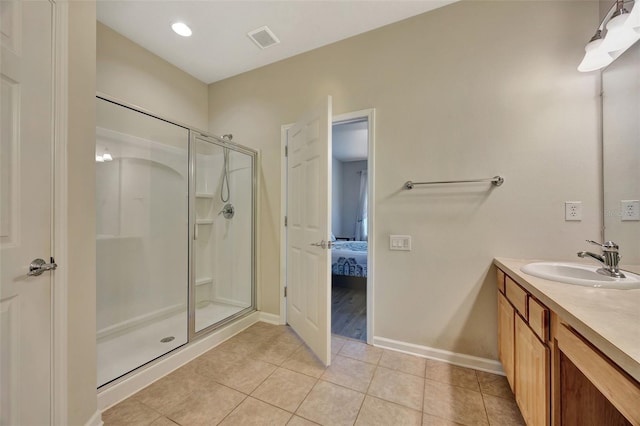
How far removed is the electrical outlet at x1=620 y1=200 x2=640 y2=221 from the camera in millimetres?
1228

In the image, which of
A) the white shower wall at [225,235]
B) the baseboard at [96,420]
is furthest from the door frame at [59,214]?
the white shower wall at [225,235]

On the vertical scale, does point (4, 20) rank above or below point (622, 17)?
below

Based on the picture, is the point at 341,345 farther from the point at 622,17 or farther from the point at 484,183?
the point at 622,17

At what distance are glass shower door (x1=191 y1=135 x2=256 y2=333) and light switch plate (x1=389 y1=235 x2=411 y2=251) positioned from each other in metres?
1.55

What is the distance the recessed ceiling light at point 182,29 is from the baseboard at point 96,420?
110 inches

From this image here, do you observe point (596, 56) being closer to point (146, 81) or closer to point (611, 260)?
point (611, 260)

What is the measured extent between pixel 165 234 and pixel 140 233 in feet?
0.71

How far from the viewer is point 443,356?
6.31ft

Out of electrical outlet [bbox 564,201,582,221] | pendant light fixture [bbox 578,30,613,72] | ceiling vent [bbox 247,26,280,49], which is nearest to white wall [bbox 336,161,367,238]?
ceiling vent [bbox 247,26,280,49]

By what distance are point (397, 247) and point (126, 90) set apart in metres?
2.86

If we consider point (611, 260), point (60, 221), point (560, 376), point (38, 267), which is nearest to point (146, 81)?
point (60, 221)

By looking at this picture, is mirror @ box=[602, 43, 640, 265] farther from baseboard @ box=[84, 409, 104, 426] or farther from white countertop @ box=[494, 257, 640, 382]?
baseboard @ box=[84, 409, 104, 426]

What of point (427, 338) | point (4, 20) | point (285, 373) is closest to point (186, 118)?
point (4, 20)

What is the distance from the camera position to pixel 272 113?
2680 millimetres
